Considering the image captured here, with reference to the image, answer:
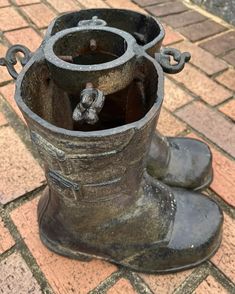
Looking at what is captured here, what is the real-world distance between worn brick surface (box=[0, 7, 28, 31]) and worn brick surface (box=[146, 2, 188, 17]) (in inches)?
29.3

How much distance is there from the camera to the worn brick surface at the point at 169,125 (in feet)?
5.13

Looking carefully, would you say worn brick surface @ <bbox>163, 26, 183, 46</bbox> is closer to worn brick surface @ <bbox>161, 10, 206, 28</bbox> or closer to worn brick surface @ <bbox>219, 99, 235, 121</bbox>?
worn brick surface @ <bbox>161, 10, 206, 28</bbox>

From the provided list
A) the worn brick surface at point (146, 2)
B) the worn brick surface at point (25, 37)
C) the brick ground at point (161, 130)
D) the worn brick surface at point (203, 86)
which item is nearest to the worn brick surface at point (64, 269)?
the brick ground at point (161, 130)

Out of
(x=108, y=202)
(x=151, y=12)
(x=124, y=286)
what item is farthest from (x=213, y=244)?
(x=151, y=12)

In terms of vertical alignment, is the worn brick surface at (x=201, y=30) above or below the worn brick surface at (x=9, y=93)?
above

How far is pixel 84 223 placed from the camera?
102 cm

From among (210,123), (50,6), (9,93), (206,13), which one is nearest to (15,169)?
(9,93)

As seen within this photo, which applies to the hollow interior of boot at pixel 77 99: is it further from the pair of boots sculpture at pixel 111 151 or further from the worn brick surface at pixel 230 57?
the worn brick surface at pixel 230 57

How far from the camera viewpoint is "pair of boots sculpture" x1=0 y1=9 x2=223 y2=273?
0.78 metres

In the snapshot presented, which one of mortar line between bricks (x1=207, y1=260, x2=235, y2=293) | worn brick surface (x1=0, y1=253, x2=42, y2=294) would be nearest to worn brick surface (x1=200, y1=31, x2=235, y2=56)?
mortar line between bricks (x1=207, y1=260, x2=235, y2=293)

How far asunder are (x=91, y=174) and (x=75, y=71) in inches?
8.9

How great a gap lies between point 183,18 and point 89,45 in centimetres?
142

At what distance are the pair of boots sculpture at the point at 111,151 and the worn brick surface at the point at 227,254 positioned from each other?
34 millimetres

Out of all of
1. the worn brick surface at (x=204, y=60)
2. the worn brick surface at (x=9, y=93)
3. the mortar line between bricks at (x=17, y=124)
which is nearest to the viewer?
the mortar line between bricks at (x=17, y=124)
